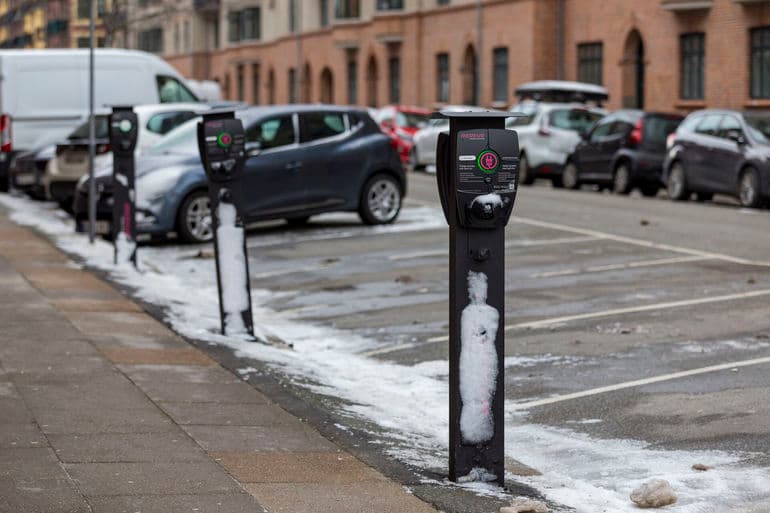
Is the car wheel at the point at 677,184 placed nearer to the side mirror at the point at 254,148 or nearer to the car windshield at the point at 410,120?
the side mirror at the point at 254,148

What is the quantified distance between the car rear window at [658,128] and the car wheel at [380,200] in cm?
943

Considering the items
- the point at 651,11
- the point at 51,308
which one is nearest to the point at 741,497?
the point at 51,308

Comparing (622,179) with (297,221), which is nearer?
(297,221)

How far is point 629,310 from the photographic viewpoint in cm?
1227

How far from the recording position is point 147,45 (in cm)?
9769

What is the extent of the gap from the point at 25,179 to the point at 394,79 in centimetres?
3429

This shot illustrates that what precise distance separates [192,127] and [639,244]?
19.6ft

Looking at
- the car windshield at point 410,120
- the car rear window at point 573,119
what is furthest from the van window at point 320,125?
the car windshield at point 410,120

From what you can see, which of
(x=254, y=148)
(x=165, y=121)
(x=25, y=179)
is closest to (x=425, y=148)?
(x=25, y=179)

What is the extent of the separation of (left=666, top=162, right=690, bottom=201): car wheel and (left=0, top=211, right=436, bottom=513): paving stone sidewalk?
1665cm

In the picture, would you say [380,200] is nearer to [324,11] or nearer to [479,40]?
[479,40]

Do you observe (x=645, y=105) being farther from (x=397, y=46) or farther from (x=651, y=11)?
(x=397, y=46)

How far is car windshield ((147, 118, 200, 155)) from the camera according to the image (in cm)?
1939

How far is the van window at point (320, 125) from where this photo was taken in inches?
774
